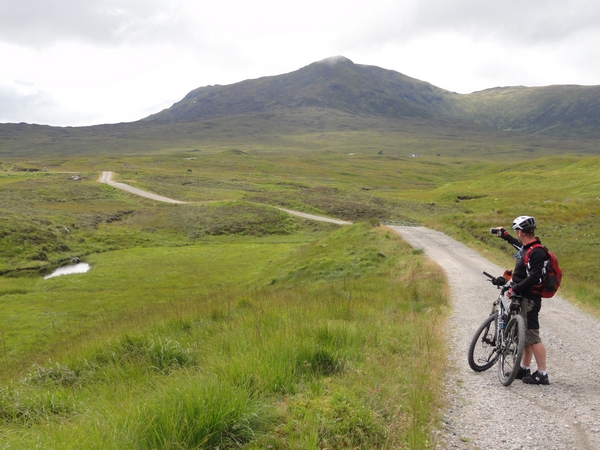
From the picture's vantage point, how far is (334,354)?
7.57 m

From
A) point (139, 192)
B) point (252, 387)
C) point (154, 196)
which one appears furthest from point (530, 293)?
point (139, 192)

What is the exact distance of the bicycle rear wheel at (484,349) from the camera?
8891 mm

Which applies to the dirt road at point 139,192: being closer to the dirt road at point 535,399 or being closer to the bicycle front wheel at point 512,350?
the dirt road at point 535,399

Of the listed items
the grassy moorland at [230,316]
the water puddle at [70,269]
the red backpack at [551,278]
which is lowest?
the water puddle at [70,269]

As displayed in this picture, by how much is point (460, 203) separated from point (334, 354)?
78.2m

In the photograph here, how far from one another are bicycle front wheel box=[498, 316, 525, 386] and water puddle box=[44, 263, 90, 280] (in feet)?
126

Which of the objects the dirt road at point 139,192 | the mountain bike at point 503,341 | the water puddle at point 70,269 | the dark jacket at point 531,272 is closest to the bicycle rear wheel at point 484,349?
the mountain bike at point 503,341

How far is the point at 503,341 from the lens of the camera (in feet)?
28.3

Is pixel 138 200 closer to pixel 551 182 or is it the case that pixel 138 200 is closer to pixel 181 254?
pixel 181 254

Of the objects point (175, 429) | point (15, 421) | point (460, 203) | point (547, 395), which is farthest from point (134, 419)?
point (460, 203)

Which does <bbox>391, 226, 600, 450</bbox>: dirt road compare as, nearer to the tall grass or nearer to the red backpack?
the tall grass

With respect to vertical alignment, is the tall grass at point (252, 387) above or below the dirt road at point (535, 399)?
above

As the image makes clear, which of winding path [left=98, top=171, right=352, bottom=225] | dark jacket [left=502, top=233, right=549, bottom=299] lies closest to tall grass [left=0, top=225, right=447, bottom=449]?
dark jacket [left=502, top=233, right=549, bottom=299]

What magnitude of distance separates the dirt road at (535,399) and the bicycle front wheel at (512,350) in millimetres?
225
